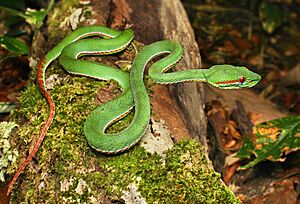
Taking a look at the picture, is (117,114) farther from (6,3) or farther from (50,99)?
(6,3)

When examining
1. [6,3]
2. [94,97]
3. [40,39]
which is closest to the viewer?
[94,97]

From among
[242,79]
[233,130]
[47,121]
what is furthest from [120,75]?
[233,130]

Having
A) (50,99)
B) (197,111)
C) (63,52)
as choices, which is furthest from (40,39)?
(197,111)

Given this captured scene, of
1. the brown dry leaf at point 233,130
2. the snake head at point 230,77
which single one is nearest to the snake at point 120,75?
the snake head at point 230,77

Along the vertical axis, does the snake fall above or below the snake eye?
above

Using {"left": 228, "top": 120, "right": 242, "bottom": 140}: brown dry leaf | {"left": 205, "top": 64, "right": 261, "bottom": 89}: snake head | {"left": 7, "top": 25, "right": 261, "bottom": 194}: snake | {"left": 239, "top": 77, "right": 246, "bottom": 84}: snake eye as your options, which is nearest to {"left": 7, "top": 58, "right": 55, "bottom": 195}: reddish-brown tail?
{"left": 7, "top": 25, "right": 261, "bottom": 194}: snake

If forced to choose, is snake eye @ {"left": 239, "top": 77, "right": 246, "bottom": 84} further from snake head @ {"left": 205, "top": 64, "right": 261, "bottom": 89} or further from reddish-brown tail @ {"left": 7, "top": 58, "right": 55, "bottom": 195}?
reddish-brown tail @ {"left": 7, "top": 58, "right": 55, "bottom": 195}

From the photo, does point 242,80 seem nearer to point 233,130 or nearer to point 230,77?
point 230,77
